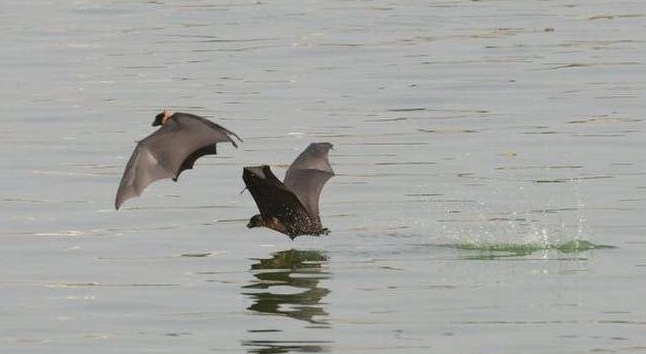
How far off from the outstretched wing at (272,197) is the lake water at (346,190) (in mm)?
323

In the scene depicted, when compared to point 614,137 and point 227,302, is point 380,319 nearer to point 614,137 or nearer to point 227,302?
point 227,302

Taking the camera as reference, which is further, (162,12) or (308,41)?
(162,12)

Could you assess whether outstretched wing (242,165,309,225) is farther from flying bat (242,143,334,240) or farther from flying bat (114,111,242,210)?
flying bat (114,111,242,210)

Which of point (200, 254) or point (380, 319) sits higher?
point (200, 254)

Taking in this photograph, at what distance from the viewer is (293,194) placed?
1366 centimetres

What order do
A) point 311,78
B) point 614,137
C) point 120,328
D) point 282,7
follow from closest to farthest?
point 120,328, point 614,137, point 311,78, point 282,7

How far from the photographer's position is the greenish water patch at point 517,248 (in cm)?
1391

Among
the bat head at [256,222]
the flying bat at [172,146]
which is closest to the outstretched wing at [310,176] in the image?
the bat head at [256,222]

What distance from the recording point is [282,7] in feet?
111

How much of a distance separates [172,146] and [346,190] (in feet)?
10.9

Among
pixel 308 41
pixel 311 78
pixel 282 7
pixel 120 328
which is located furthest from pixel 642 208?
pixel 282 7

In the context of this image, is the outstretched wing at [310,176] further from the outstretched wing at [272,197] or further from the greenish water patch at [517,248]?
the greenish water patch at [517,248]

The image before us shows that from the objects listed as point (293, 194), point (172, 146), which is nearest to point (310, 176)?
point (293, 194)

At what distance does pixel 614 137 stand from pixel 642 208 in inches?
161
